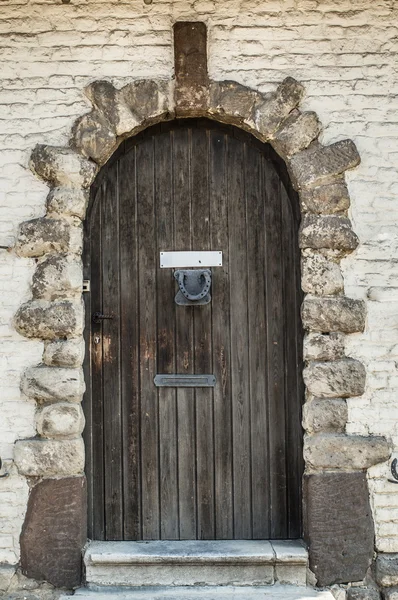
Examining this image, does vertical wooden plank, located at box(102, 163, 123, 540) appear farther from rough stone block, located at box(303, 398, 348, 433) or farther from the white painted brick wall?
rough stone block, located at box(303, 398, 348, 433)

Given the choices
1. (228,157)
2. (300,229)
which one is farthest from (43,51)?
(300,229)

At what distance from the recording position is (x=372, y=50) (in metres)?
4.09

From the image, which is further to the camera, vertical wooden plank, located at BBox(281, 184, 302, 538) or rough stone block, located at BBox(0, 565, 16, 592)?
vertical wooden plank, located at BBox(281, 184, 302, 538)

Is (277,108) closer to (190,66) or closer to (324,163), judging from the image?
(324,163)

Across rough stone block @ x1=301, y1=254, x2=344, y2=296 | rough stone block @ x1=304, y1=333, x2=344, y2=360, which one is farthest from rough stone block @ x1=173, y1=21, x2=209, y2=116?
rough stone block @ x1=304, y1=333, x2=344, y2=360

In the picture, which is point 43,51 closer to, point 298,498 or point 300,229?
point 300,229

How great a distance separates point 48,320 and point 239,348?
1139 millimetres

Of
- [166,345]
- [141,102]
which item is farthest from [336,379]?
[141,102]

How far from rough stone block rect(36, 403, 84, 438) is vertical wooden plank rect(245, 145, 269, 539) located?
1.05 meters

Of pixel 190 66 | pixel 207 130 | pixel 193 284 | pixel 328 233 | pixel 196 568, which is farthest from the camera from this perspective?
pixel 207 130

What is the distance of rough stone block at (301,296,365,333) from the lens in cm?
391

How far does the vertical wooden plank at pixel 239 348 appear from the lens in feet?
13.5

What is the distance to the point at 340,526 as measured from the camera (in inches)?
151

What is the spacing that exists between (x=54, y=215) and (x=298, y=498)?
2.20m
